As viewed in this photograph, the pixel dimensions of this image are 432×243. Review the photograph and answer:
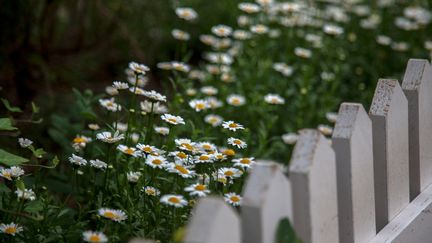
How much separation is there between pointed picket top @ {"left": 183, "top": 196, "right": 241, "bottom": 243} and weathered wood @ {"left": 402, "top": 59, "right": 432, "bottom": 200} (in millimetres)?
932

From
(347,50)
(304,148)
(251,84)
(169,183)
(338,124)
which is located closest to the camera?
(304,148)

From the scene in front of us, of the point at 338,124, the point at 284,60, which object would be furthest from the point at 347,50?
the point at 338,124

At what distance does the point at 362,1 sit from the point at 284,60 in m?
1.37

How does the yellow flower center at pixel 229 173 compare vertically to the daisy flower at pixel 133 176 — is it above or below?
above

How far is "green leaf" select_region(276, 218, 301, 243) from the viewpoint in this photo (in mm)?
1534

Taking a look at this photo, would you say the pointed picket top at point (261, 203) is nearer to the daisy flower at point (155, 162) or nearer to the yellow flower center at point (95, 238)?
the yellow flower center at point (95, 238)

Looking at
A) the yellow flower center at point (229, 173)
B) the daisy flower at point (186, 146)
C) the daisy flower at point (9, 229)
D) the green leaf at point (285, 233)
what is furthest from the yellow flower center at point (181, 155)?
the green leaf at point (285, 233)

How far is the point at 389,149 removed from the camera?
6.54 ft

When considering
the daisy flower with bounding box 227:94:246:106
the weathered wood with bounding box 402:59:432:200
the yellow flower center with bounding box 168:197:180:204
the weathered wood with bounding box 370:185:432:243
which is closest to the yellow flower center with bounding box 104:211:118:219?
the yellow flower center with bounding box 168:197:180:204

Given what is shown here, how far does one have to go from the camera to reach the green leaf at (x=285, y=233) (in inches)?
60.4

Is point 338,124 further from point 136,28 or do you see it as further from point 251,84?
point 136,28

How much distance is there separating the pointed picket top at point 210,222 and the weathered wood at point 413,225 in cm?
68

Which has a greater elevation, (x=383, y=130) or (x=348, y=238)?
(x=383, y=130)

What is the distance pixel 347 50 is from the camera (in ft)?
14.4
